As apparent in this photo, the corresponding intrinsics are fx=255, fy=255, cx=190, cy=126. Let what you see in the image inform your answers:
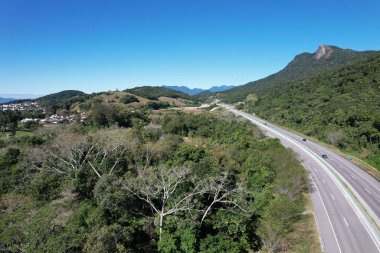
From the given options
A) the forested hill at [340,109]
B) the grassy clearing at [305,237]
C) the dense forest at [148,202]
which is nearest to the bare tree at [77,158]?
the dense forest at [148,202]

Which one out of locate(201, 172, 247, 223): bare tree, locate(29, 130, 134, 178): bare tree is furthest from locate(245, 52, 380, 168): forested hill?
locate(29, 130, 134, 178): bare tree

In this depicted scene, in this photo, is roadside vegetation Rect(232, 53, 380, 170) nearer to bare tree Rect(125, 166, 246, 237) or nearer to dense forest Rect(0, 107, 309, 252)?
dense forest Rect(0, 107, 309, 252)

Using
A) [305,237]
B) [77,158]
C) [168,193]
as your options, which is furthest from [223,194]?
[77,158]

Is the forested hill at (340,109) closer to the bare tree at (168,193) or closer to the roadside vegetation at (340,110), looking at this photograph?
the roadside vegetation at (340,110)

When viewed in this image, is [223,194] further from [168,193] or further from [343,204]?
[343,204]

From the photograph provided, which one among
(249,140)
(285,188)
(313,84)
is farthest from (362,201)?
(313,84)

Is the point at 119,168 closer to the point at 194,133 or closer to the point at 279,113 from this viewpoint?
the point at 194,133
